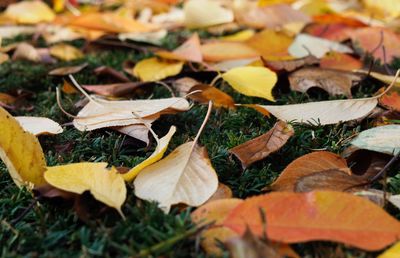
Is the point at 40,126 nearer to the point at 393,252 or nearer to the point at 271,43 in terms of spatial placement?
the point at 393,252

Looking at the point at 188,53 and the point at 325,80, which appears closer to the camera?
the point at 325,80

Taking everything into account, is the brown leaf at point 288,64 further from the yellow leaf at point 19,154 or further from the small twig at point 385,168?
the yellow leaf at point 19,154

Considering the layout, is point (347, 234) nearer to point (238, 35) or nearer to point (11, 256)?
point (11, 256)

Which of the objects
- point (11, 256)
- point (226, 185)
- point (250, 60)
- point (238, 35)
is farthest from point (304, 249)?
point (238, 35)

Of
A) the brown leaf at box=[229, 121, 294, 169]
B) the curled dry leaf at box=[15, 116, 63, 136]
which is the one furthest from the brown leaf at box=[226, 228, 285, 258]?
the curled dry leaf at box=[15, 116, 63, 136]

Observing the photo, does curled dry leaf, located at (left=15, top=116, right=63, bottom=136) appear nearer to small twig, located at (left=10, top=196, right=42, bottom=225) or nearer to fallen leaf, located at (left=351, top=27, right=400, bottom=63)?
small twig, located at (left=10, top=196, right=42, bottom=225)

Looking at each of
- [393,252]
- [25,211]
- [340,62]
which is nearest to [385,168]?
[393,252]
